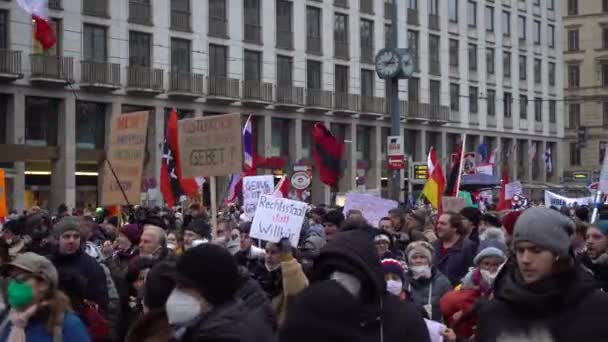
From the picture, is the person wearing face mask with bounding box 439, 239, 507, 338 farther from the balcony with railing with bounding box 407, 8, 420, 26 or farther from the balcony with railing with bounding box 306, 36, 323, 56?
the balcony with railing with bounding box 407, 8, 420, 26

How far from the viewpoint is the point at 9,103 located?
118 feet

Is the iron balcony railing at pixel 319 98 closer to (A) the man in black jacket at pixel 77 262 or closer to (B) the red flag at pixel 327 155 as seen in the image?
(B) the red flag at pixel 327 155

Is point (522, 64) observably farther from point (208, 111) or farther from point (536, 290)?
point (536, 290)

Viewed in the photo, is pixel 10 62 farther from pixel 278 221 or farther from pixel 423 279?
pixel 423 279

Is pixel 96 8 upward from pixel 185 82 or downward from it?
upward

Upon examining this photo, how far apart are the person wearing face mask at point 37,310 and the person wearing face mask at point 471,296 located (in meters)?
2.12

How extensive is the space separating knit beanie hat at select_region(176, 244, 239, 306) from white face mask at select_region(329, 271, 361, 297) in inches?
23.2

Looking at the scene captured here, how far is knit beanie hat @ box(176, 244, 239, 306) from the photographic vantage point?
421cm

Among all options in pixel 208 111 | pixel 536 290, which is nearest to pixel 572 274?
pixel 536 290

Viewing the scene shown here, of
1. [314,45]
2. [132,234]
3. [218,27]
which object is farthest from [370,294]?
[314,45]

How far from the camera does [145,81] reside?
1566 inches

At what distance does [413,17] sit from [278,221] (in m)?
45.5

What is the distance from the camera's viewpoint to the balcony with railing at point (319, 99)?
47625 millimetres

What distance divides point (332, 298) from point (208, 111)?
39.5 m
